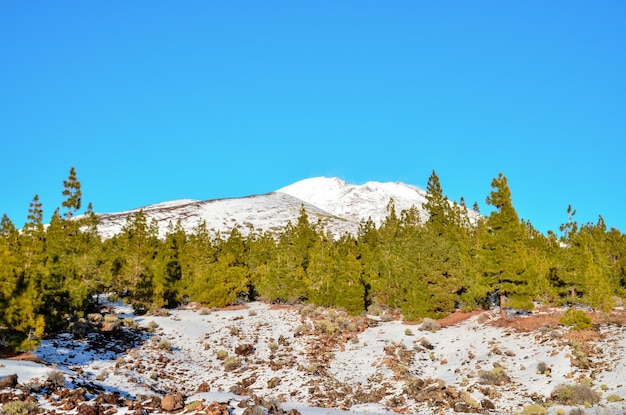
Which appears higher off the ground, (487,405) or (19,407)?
(19,407)

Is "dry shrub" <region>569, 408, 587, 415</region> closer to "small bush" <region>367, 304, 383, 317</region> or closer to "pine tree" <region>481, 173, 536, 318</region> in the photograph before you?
"pine tree" <region>481, 173, 536, 318</region>

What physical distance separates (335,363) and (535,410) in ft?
50.4

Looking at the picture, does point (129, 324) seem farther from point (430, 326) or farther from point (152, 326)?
point (430, 326)

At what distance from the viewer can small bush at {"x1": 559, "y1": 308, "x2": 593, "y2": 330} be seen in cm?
2950

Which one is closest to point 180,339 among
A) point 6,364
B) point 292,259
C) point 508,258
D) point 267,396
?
point 267,396

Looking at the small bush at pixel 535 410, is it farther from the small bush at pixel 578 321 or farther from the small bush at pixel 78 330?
the small bush at pixel 78 330

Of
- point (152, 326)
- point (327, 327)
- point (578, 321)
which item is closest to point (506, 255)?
point (578, 321)

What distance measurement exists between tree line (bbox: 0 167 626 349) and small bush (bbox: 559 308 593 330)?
343 centimetres

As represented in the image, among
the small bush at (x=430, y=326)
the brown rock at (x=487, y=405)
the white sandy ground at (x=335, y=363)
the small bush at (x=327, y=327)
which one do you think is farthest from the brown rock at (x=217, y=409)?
the small bush at (x=430, y=326)

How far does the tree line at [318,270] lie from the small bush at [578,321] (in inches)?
135

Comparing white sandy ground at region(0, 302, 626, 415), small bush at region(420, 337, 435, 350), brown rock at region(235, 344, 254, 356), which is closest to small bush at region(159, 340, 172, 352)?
white sandy ground at region(0, 302, 626, 415)

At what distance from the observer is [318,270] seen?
178ft

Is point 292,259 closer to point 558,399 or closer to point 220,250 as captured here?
point 220,250

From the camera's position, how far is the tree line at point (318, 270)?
104ft
